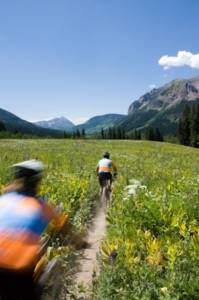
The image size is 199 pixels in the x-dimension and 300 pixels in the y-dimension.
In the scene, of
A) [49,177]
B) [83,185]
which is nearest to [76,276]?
[83,185]

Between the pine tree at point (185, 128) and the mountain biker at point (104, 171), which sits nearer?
the mountain biker at point (104, 171)

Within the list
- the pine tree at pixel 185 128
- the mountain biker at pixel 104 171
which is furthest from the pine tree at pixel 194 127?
the mountain biker at pixel 104 171

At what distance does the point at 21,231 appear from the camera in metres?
3.66

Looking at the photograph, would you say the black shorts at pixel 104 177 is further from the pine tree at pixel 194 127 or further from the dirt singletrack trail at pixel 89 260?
the pine tree at pixel 194 127

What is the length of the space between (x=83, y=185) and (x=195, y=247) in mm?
7668

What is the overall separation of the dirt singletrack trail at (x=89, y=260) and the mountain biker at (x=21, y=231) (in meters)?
2.48

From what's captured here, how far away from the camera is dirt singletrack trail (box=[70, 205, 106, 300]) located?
6.31m

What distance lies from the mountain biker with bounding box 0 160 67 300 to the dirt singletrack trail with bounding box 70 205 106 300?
2.48 metres

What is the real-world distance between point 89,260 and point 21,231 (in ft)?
14.5

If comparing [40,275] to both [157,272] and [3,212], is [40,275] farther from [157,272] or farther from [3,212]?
[157,272]

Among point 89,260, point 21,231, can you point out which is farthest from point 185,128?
point 21,231

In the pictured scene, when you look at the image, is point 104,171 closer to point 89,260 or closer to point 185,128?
point 89,260

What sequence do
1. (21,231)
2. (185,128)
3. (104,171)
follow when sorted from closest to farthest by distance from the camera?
(21,231) < (104,171) < (185,128)

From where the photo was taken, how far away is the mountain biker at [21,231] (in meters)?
3.55
